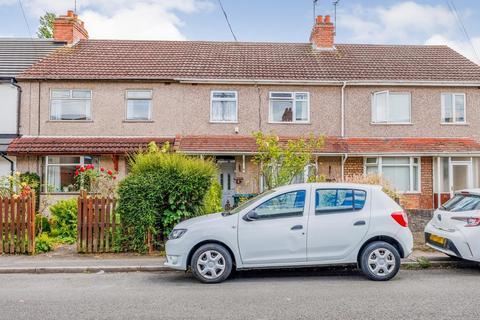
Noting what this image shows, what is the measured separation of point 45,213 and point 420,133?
47.3ft

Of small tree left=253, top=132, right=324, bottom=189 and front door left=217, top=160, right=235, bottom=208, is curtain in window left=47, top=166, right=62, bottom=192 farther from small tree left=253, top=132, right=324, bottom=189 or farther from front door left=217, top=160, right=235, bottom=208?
small tree left=253, top=132, right=324, bottom=189

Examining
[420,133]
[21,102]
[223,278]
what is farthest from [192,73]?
[223,278]

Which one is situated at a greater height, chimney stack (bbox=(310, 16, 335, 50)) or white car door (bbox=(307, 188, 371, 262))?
chimney stack (bbox=(310, 16, 335, 50))

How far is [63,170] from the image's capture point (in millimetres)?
15250

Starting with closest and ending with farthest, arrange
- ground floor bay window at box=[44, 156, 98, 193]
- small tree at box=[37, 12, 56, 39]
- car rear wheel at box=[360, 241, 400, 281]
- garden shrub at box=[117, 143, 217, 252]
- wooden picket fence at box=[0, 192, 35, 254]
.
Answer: car rear wheel at box=[360, 241, 400, 281] < garden shrub at box=[117, 143, 217, 252] < wooden picket fence at box=[0, 192, 35, 254] < ground floor bay window at box=[44, 156, 98, 193] < small tree at box=[37, 12, 56, 39]

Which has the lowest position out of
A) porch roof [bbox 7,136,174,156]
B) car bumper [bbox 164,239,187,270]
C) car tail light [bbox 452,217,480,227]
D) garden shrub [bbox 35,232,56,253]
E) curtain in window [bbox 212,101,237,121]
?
garden shrub [bbox 35,232,56,253]

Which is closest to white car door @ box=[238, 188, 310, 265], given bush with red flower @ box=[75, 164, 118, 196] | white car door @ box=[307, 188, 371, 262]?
white car door @ box=[307, 188, 371, 262]

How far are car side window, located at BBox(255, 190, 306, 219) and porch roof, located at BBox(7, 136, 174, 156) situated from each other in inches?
330

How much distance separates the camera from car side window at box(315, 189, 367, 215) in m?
6.97

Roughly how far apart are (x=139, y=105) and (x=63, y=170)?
12.2 feet

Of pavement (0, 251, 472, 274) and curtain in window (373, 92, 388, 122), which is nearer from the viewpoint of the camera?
pavement (0, 251, 472, 274)

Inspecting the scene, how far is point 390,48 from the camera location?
771 inches

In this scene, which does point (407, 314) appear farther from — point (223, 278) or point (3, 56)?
point (3, 56)

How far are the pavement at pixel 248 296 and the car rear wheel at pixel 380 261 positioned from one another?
15 cm
